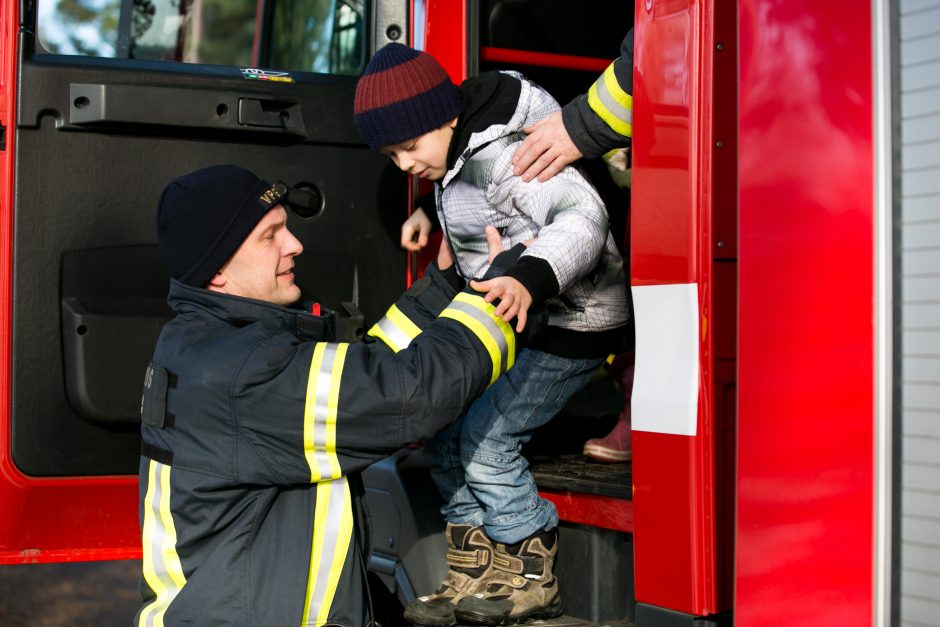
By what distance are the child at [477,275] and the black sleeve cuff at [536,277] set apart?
0.26 metres

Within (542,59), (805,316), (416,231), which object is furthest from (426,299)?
(805,316)

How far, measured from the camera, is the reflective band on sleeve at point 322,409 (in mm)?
1915

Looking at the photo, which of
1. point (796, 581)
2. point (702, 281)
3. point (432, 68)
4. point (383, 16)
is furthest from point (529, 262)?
point (383, 16)

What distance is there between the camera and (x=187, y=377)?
1.98 m

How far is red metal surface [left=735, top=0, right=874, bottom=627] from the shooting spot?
162 cm

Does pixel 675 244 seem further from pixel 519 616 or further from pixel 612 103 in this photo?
pixel 519 616

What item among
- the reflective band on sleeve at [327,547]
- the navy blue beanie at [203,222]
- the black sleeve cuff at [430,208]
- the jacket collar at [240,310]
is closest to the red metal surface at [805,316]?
the reflective band on sleeve at [327,547]

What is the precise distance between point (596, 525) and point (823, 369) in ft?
2.99

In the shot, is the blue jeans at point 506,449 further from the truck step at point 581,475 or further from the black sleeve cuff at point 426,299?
the black sleeve cuff at point 426,299

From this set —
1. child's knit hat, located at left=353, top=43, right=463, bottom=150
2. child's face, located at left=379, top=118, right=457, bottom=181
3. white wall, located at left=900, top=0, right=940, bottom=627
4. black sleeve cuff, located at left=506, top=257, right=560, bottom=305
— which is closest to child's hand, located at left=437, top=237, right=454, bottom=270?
child's face, located at left=379, top=118, right=457, bottom=181

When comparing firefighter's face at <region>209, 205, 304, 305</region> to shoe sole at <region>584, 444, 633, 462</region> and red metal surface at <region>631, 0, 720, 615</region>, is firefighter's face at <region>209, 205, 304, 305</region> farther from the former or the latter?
shoe sole at <region>584, 444, 633, 462</region>

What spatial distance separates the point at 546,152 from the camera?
241cm

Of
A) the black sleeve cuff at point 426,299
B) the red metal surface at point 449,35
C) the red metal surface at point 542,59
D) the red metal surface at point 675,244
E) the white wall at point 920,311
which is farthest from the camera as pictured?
the red metal surface at point 542,59

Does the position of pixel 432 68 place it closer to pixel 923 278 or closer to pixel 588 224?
pixel 588 224
